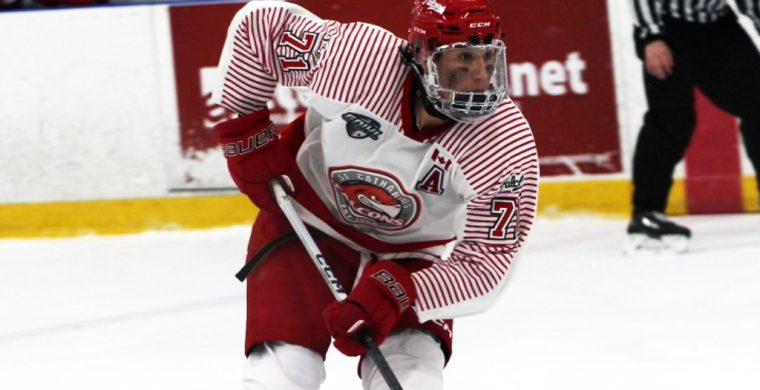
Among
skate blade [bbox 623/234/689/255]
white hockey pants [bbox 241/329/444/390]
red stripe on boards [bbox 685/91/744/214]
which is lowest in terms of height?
skate blade [bbox 623/234/689/255]

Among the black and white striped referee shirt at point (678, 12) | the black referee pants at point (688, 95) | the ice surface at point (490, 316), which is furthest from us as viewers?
the black referee pants at point (688, 95)

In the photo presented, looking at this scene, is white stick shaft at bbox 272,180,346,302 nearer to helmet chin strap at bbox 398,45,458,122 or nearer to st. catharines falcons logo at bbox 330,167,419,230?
st. catharines falcons logo at bbox 330,167,419,230

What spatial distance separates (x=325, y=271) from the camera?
261 centimetres

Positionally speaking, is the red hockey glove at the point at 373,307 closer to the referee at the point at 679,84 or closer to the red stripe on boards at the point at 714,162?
the referee at the point at 679,84

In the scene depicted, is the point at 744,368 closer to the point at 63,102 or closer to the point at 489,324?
the point at 489,324

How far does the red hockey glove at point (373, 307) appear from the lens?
2383 millimetres

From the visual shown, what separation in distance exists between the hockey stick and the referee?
215cm

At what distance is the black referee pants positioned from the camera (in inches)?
183

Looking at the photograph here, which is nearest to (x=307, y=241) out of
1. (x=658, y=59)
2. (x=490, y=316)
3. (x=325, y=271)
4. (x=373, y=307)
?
(x=325, y=271)

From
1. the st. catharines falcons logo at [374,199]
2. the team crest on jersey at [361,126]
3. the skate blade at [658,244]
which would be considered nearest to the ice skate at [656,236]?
the skate blade at [658,244]

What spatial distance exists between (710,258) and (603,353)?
110 cm

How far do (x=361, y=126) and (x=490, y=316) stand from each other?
5.16ft

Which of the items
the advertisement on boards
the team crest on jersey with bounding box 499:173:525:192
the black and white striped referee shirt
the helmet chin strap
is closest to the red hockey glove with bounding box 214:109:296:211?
the helmet chin strap

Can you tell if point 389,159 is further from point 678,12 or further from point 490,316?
point 678,12
